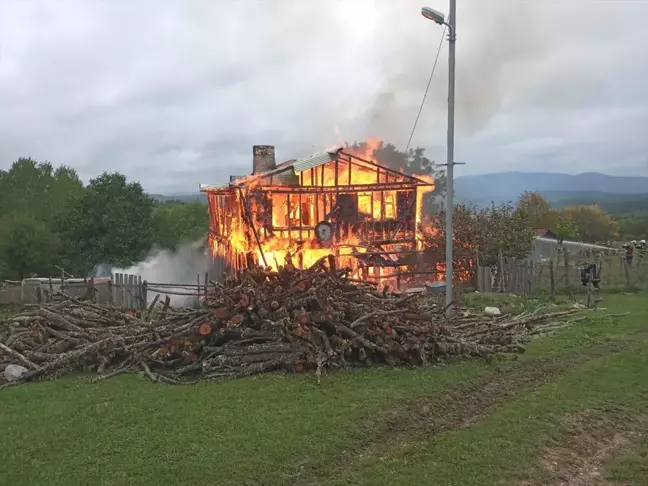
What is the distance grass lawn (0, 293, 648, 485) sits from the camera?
6.66 metres

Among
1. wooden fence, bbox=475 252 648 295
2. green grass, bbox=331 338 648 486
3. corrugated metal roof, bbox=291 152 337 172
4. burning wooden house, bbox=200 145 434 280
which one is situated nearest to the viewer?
green grass, bbox=331 338 648 486

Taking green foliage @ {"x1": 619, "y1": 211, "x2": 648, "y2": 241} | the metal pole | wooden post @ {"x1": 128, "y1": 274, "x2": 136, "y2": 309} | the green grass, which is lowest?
the green grass

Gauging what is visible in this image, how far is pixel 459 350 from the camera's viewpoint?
11125 mm

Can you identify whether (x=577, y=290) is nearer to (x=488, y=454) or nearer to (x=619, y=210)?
(x=488, y=454)

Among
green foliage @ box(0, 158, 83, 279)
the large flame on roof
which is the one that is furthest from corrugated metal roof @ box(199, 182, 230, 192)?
green foliage @ box(0, 158, 83, 279)

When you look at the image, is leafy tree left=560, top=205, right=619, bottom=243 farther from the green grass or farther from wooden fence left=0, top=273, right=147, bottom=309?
the green grass

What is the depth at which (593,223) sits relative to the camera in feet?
206

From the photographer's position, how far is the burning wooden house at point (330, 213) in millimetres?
23766

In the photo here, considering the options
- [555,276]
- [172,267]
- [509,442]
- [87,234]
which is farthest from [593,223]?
[509,442]

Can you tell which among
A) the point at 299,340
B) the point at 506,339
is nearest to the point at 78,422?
the point at 299,340

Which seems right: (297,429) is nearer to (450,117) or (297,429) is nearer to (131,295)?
(450,117)

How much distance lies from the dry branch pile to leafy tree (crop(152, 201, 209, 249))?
2883 centimetres

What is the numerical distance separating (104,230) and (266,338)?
99.5 feet

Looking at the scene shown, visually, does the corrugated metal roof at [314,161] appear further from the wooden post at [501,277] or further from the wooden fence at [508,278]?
the wooden post at [501,277]
